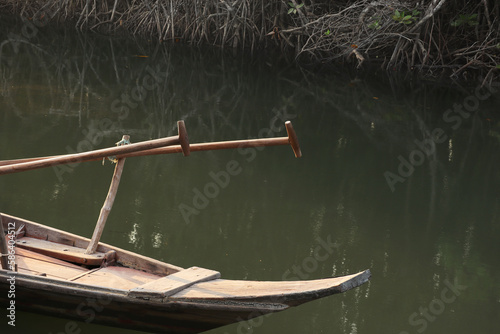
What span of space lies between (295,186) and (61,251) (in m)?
2.79

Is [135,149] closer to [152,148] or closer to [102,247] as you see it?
[152,148]

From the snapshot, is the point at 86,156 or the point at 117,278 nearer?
the point at 86,156

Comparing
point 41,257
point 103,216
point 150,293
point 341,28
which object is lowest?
point 150,293

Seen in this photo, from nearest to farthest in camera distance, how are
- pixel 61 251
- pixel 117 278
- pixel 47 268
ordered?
pixel 117 278 → pixel 47 268 → pixel 61 251

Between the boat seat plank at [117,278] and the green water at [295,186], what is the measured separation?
0.88 feet

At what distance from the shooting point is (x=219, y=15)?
14242 mm

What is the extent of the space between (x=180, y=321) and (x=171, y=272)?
1.38ft

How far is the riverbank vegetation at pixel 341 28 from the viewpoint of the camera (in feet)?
40.7

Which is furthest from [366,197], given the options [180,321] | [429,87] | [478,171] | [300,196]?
[429,87]

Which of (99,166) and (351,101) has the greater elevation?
(351,101)

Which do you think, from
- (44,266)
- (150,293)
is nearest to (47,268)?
(44,266)

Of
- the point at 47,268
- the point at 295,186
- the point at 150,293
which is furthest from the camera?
the point at 295,186

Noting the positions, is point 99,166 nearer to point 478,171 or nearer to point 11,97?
point 11,97

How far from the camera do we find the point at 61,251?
454cm
